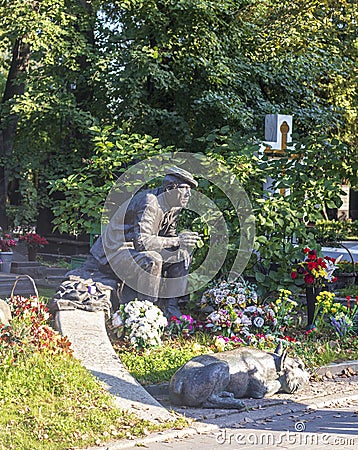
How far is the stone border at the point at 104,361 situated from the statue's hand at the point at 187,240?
4.60ft

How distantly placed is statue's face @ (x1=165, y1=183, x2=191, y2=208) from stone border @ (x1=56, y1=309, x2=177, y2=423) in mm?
1651

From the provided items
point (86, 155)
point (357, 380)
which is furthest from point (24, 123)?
point (357, 380)

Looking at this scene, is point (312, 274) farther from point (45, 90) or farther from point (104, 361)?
point (45, 90)

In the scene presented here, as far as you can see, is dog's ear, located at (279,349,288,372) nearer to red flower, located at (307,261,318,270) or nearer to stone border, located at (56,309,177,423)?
stone border, located at (56,309,177,423)

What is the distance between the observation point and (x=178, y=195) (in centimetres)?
988

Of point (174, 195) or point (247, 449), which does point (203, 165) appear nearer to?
point (174, 195)

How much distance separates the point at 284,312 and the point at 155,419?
11.6 feet

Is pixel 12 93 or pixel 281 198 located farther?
pixel 12 93

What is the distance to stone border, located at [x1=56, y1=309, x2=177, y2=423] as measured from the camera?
7.22 m

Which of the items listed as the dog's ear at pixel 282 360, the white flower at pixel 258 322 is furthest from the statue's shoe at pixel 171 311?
the dog's ear at pixel 282 360

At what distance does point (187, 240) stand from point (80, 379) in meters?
3.07

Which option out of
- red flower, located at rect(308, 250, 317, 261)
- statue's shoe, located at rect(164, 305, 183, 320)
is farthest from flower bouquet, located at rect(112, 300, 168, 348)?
red flower, located at rect(308, 250, 317, 261)

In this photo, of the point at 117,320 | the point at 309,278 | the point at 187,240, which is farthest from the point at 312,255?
the point at 117,320

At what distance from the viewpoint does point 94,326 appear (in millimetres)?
9008
